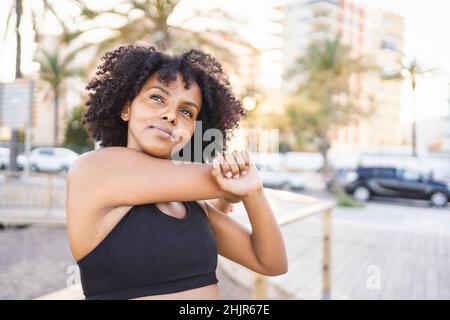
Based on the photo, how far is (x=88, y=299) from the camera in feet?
3.19

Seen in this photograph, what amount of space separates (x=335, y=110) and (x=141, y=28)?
1053 cm

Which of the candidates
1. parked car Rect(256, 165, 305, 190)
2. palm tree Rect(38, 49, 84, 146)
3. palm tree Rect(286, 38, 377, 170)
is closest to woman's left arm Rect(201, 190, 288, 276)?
palm tree Rect(286, 38, 377, 170)

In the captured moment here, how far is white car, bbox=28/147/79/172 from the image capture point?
20766 millimetres

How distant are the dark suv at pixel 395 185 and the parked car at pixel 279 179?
10.2 feet

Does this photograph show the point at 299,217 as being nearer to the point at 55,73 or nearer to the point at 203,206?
the point at 203,206

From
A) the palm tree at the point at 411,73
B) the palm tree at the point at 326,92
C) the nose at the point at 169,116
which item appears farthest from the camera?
the palm tree at the point at 411,73

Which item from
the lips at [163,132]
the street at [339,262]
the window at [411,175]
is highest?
the lips at [163,132]

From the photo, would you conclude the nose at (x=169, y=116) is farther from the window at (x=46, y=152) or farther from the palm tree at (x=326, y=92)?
the window at (x=46, y=152)

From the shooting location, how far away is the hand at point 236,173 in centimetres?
93

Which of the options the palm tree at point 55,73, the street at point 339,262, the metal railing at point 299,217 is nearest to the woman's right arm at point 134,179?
the metal railing at point 299,217

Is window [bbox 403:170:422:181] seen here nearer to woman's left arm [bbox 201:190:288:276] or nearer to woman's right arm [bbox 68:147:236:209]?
woman's left arm [bbox 201:190:288:276]

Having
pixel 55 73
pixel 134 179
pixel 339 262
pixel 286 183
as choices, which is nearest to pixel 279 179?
pixel 286 183

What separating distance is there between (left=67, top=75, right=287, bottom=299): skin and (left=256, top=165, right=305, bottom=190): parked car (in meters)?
17.9

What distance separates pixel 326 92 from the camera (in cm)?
1873
